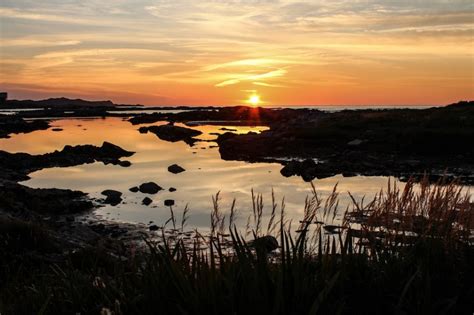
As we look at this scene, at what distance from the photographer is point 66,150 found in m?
40.8

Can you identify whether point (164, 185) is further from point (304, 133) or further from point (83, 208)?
point (304, 133)

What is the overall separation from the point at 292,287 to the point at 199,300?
93 cm

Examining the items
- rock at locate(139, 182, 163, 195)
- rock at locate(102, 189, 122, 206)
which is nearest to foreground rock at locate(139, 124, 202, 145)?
rock at locate(139, 182, 163, 195)

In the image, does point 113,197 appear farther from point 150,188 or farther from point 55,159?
point 55,159

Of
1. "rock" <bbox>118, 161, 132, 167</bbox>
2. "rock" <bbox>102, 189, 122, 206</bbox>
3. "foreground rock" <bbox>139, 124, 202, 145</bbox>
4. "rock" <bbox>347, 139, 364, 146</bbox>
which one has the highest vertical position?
"rock" <bbox>347, 139, 364, 146</bbox>

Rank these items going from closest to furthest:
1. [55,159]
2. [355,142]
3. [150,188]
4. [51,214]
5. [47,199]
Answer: [51,214] → [47,199] → [150,188] → [55,159] → [355,142]

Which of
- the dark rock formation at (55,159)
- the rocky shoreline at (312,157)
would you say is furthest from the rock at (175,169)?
the dark rock formation at (55,159)

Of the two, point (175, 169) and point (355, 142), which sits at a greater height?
point (355, 142)

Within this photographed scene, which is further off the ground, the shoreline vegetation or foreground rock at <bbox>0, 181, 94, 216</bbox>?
the shoreline vegetation

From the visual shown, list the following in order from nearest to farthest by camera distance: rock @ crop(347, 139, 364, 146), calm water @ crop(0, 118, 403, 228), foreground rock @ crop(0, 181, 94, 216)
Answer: foreground rock @ crop(0, 181, 94, 216), calm water @ crop(0, 118, 403, 228), rock @ crop(347, 139, 364, 146)

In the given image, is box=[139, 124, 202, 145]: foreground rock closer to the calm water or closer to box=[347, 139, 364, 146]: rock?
the calm water

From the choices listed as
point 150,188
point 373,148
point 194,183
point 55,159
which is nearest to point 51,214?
point 150,188

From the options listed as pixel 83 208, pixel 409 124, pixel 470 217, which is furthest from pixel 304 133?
pixel 470 217

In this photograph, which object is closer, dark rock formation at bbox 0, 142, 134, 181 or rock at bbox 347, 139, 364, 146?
dark rock formation at bbox 0, 142, 134, 181
